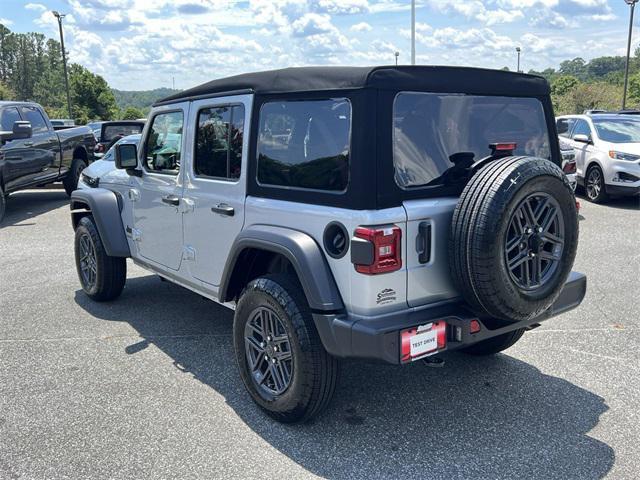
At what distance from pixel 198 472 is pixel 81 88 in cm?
5748

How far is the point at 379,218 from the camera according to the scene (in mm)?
2900

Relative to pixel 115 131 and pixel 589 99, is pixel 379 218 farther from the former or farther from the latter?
pixel 589 99

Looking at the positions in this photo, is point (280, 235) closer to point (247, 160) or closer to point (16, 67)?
point (247, 160)

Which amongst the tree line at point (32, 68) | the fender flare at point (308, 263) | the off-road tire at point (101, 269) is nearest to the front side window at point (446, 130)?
the fender flare at point (308, 263)

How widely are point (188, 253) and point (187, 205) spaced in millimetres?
352

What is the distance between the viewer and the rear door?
304cm

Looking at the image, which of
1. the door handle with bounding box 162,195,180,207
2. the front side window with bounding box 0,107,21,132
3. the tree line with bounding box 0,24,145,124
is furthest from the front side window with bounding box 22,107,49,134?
the tree line with bounding box 0,24,145,124

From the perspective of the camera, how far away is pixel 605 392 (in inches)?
147

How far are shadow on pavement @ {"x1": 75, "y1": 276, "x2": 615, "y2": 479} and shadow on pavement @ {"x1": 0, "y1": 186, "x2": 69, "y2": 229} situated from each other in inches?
279

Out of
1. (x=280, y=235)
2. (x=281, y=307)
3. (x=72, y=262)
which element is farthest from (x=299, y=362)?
(x=72, y=262)

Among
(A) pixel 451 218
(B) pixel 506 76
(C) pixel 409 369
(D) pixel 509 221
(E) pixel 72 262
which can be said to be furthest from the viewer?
(E) pixel 72 262

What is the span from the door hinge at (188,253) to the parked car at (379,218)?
398 millimetres

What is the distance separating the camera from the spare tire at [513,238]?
2.86 metres

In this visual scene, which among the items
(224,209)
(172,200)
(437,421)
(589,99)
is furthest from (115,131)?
(589,99)
